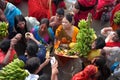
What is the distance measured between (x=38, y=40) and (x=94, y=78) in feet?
5.70

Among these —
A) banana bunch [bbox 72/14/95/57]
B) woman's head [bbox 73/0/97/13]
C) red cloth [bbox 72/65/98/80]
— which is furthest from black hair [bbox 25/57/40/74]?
woman's head [bbox 73/0/97/13]

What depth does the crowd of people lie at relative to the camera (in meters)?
5.50

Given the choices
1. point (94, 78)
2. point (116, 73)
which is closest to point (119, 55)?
point (116, 73)

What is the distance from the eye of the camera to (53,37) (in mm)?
6820

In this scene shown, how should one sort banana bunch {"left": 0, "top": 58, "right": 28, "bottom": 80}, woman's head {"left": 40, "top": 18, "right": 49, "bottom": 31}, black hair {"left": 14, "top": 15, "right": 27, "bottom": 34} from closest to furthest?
banana bunch {"left": 0, "top": 58, "right": 28, "bottom": 80}, woman's head {"left": 40, "top": 18, "right": 49, "bottom": 31}, black hair {"left": 14, "top": 15, "right": 27, "bottom": 34}

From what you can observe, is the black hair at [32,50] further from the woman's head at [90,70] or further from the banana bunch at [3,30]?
the woman's head at [90,70]

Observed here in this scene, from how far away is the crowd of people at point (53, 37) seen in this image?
18.0 ft

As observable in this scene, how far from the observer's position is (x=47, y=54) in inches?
252

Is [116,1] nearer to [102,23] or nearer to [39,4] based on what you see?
[102,23]

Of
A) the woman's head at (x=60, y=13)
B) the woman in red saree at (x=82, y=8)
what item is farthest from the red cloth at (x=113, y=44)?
the woman in red saree at (x=82, y=8)

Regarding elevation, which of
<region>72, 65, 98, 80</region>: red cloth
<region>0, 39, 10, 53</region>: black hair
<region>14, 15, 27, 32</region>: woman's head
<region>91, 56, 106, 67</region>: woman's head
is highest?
<region>14, 15, 27, 32</region>: woman's head

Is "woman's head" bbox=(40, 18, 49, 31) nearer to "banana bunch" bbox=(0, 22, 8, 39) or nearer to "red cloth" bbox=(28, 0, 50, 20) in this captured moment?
"banana bunch" bbox=(0, 22, 8, 39)

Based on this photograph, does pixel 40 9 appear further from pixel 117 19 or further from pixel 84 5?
pixel 117 19

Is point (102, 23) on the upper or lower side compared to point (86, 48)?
upper
